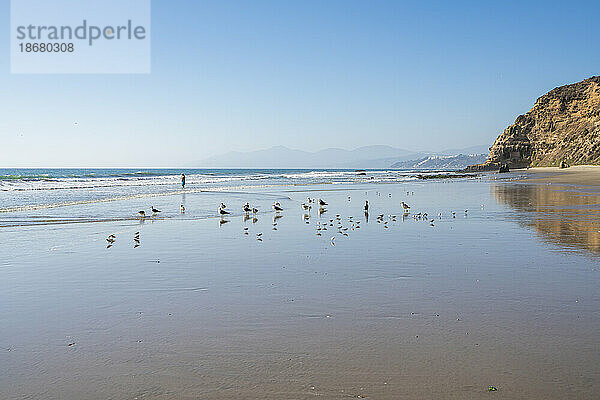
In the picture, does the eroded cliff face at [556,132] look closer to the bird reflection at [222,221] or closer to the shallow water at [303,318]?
the bird reflection at [222,221]

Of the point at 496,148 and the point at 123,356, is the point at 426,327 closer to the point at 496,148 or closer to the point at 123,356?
the point at 123,356

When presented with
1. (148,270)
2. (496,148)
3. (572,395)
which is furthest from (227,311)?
(496,148)

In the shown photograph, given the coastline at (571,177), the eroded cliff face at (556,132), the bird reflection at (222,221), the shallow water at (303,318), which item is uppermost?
the eroded cliff face at (556,132)

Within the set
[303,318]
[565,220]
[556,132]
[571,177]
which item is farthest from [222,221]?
[556,132]

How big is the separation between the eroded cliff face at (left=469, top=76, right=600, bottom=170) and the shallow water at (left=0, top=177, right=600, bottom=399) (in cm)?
7558

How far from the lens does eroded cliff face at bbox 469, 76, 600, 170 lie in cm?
7994

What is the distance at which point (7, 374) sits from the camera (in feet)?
14.6

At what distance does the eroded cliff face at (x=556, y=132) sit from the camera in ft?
262

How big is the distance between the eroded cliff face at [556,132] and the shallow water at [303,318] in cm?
7558

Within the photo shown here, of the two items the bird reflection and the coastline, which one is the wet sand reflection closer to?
the bird reflection

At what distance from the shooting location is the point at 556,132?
305 feet

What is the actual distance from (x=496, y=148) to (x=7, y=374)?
112339 millimetres

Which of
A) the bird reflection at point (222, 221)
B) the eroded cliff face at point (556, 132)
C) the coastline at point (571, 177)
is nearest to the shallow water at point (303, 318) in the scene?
the bird reflection at point (222, 221)

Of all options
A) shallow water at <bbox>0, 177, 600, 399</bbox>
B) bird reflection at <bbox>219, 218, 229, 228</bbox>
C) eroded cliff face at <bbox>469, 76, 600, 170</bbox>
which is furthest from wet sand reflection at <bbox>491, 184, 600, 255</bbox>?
eroded cliff face at <bbox>469, 76, 600, 170</bbox>
